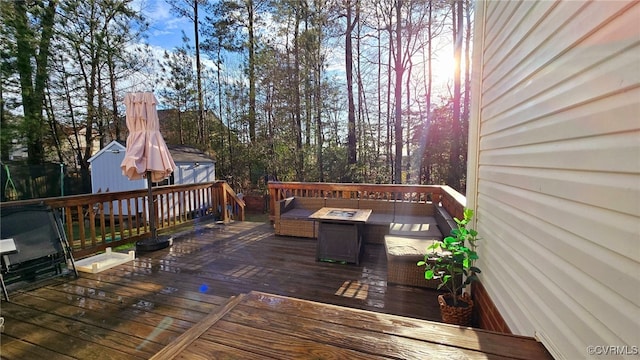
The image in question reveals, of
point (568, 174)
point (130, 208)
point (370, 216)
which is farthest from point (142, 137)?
point (568, 174)

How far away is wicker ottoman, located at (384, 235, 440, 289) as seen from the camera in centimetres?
273

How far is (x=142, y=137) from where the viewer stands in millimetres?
3641

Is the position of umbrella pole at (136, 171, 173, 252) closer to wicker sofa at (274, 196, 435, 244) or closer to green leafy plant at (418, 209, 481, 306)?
wicker sofa at (274, 196, 435, 244)

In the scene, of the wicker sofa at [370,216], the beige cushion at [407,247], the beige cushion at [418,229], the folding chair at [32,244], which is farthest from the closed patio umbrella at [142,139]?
the beige cushion at [418,229]

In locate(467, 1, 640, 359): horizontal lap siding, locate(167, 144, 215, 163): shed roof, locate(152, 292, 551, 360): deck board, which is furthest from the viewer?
locate(167, 144, 215, 163): shed roof

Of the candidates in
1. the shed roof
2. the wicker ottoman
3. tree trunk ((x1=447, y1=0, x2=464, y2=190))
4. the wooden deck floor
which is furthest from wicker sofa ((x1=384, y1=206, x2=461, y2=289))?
the shed roof

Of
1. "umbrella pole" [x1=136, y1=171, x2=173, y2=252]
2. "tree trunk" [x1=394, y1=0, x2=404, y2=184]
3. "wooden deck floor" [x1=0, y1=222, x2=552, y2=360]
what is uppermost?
"tree trunk" [x1=394, y1=0, x2=404, y2=184]

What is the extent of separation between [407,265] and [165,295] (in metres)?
2.45

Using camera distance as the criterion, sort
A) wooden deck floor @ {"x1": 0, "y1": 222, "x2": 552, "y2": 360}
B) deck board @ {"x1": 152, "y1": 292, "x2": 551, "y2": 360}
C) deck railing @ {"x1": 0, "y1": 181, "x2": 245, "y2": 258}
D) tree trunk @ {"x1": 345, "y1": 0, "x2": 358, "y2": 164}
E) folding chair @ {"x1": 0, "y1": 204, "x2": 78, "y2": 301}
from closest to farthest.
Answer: deck board @ {"x1": 152, "y1": 292, "x2": 551, "y2": 360} → wooden deck floor @ {"x1": 0, "y1": 222, "x2": 552, "y2": 360} → folding chair @ {"x1": 0, "y1": 204, "x2": 78, "y2": 301} → deck railing @ {"x1": 0, "y1": 181, "x2": 245, "y2": 258} → tree trunk @ {"x1": 345, "y1": 0, "x2": 358, "y2": 164}

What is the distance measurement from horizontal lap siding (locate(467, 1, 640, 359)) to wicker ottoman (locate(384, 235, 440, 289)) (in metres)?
0.98

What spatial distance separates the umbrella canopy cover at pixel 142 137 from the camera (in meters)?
3.59

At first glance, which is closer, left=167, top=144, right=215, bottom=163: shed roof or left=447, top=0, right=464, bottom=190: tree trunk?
left=167, top=144, right=215, bottom=163: shed roof

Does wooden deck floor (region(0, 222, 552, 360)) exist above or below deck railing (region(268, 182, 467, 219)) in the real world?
below

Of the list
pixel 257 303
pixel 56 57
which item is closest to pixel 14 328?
pixel 257 303
